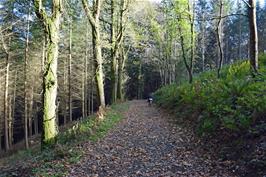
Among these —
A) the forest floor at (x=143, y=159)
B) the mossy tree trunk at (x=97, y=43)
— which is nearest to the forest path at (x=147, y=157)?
the forest floor at (x=143, y=159)

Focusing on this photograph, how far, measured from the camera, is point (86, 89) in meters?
44.0

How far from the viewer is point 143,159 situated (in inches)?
328

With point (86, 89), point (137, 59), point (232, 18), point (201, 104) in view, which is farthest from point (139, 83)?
point (201, 104)

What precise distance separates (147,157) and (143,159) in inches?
8.5

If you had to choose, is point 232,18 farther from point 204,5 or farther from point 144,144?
point 144,144

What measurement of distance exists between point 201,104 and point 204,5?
38282mm

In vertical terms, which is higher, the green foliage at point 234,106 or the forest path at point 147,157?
the green foliage at point 234,106

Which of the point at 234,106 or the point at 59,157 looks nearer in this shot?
the point at 59,157

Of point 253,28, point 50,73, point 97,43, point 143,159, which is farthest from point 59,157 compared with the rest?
point 97,43

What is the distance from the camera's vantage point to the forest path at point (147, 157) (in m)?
7.17

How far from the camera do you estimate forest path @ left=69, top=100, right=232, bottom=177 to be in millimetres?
7168

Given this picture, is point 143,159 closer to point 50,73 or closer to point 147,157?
point 147,157

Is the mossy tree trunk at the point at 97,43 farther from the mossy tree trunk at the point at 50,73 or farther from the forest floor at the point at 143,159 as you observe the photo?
the mossy tree trunk at the point at 50,73

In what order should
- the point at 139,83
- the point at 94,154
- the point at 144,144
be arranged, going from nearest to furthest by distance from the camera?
the point at 94,154, the point at 144,144, the point at 139,83
